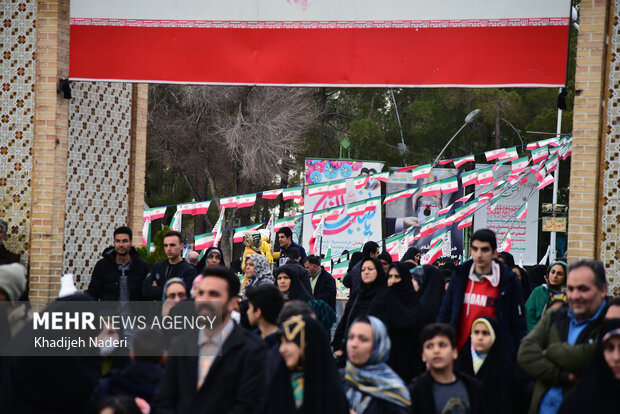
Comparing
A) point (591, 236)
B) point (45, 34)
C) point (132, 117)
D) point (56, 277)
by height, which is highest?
point (45, 34)

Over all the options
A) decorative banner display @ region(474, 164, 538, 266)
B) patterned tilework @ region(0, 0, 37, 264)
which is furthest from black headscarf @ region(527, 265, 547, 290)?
decorative banner display @ region(474, 164, 538, 266)

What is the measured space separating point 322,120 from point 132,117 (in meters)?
28.2

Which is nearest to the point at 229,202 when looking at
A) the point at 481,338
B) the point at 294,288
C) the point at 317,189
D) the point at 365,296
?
the point at 317,189

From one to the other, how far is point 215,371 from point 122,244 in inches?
195

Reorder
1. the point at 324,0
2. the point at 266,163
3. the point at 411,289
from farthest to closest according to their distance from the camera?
the point at 266,163 < the point at 324,0 < the point at 411,289

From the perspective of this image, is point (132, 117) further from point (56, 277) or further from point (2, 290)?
point (2, 290)

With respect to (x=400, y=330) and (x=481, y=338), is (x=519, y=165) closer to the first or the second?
(x=400, y=330)

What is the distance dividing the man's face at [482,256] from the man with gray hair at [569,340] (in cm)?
182

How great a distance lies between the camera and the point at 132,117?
42.4ft

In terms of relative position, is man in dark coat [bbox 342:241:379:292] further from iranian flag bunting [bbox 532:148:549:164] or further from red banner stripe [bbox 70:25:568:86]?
iranian flag bunting [bbox 532:148:549:164]

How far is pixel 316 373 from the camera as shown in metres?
4.57

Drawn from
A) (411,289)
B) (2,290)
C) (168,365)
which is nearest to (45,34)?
(411,289)

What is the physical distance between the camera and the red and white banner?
376 inches

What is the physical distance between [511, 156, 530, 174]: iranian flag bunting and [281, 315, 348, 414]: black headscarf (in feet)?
53.8
